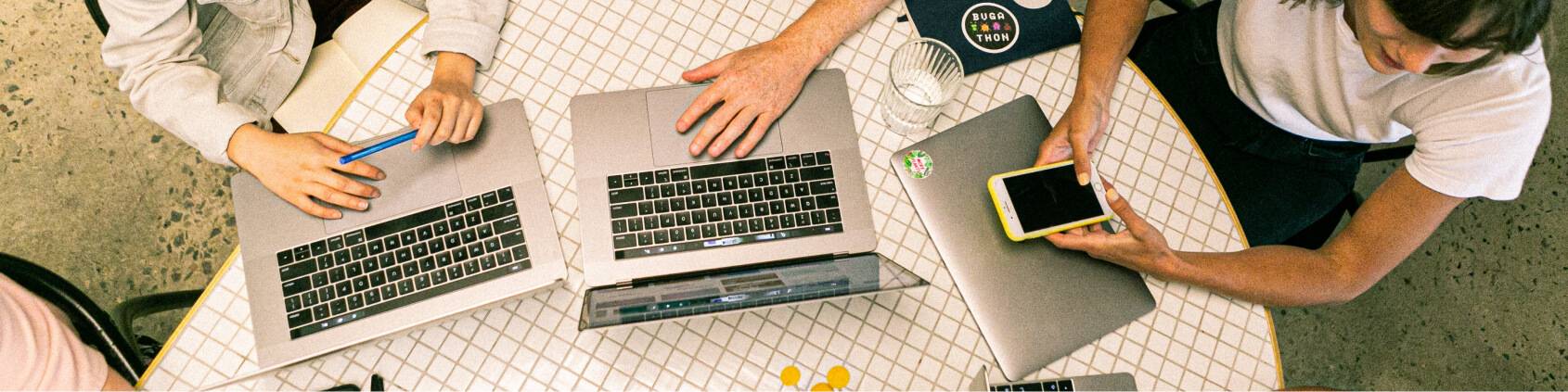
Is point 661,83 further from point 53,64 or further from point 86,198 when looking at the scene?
point 53,64

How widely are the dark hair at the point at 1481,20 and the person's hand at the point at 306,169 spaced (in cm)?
128

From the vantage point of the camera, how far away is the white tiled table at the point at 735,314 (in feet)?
3.22

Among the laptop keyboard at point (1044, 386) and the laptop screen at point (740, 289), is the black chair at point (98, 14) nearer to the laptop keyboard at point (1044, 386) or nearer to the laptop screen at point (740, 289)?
the laptop screen at point (740, 289)

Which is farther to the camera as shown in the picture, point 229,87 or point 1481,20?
point 229,87

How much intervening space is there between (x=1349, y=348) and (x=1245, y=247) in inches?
44.7

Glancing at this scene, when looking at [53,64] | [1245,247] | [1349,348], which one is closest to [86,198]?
[53,64]

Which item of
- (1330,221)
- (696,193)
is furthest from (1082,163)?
(1330,221)

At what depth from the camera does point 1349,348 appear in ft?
6.23

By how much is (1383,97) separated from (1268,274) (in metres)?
0.32

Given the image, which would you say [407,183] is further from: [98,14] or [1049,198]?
[1049,198]

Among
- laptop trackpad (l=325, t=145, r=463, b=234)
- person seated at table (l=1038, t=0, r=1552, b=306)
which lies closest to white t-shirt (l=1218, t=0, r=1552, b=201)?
person seated at table (l=1038, t=0, r=1552, b=306)

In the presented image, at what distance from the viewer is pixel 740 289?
0.88 m

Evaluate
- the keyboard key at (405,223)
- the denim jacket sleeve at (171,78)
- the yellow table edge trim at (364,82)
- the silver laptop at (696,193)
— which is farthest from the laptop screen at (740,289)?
the denim jacket sleeve at (171,78)

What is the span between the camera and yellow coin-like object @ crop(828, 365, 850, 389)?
1.00 meters
